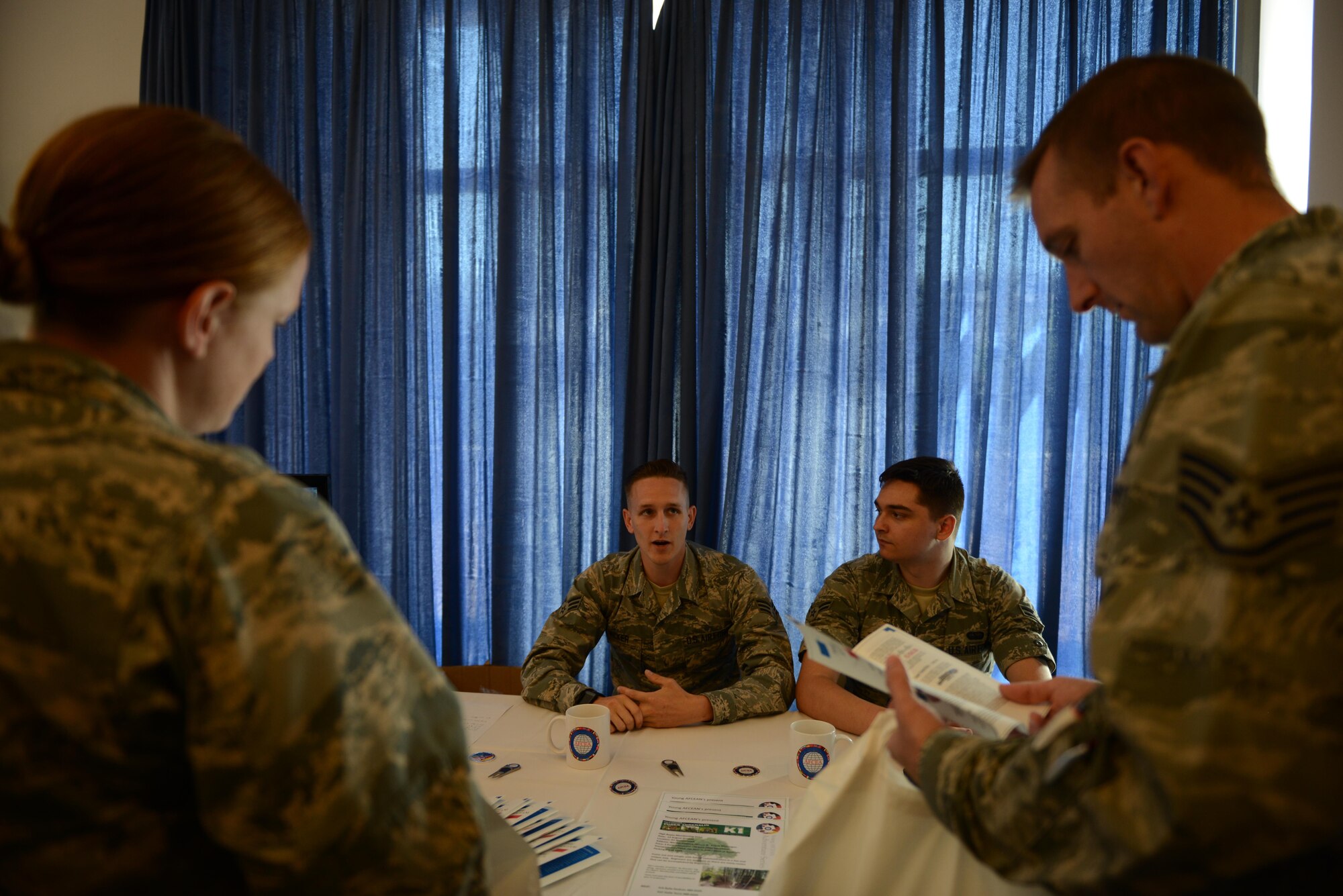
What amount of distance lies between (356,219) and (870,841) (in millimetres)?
3040

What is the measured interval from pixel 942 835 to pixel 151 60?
3.91 m

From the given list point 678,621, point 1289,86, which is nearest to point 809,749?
point 678,621

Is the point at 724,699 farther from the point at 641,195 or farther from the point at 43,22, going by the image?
the point at 43,22

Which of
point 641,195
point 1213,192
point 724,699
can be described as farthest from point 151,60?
point 1213,192

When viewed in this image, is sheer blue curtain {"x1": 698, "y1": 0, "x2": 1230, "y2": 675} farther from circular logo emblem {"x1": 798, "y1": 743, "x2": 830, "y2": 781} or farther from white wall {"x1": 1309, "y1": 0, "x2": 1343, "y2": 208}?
circular logo emblem {"x1": 798, "y1": 743, "x2": 830, "y2": 781}

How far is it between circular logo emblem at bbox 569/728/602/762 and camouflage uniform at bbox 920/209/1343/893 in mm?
1056

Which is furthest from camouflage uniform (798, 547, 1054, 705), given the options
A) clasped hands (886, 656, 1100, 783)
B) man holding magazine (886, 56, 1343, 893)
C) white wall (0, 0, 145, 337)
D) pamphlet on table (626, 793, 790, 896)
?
white wall (0, 0, 145, 337)

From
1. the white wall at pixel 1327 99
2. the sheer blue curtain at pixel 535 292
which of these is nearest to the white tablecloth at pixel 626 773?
the sheer blue curtain at pixel 535 292

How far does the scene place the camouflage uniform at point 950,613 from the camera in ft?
8.03

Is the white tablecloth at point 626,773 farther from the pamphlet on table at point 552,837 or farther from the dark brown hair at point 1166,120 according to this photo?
the dark brown hair at point 1166,120

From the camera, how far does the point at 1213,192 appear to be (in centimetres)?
83

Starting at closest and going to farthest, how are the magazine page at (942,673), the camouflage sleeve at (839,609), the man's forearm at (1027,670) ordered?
the magazine page at (942,673) < the man's forearm at (1027,670) < the camouflage sleeve at (839,609)

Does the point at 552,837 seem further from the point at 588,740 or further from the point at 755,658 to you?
the point at 755,658

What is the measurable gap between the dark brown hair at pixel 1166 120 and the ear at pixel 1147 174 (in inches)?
0.4
